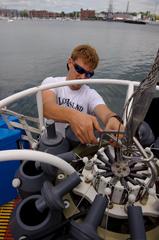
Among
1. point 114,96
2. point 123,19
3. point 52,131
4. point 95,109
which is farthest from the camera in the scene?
point 123,19

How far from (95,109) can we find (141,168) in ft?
3.24

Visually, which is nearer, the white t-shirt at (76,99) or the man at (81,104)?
the man at (81,104)

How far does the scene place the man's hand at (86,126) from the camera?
1200 mm

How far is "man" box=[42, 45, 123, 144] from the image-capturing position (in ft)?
4.05

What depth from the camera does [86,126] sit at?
47.2 inches

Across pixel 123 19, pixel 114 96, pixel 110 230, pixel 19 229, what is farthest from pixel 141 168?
pixel 123 19

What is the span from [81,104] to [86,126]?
1.02m

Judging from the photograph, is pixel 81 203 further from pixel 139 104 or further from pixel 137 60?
pixel 137 60

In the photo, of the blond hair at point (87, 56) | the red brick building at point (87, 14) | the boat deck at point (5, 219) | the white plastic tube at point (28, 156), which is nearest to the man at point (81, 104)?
the blond hair at point (87, 56)

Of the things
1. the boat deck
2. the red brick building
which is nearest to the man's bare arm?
the boat deck

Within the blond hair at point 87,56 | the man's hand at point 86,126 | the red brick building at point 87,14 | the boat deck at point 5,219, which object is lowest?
the boat deck at point 5,219

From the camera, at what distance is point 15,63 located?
433 inches

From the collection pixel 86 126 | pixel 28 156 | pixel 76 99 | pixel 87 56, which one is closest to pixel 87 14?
pixel 76 99

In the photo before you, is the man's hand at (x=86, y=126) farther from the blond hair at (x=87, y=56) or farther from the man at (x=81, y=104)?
the blond hair at (x=87, y=56)
